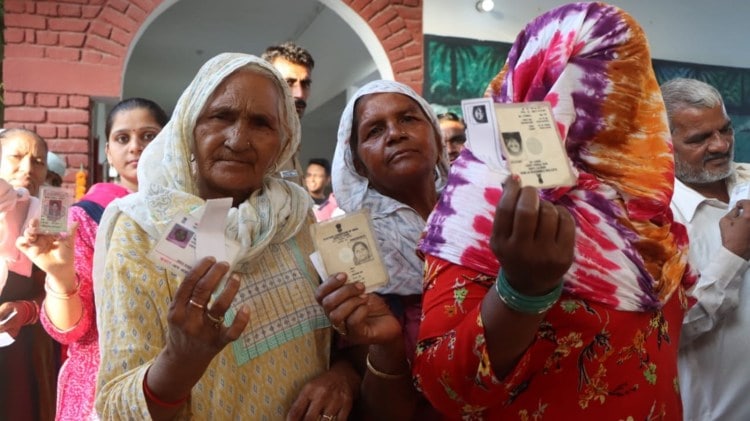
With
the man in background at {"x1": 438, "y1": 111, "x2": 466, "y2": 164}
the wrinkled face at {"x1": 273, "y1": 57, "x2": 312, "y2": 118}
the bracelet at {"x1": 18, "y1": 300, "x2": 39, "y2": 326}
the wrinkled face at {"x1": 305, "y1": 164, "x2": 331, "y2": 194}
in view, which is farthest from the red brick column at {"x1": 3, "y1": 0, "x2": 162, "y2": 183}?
the wrinkled face at {"x1": 305, "y1": 164, "x2": 331, "y2": 194}

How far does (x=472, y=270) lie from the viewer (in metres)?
1.13

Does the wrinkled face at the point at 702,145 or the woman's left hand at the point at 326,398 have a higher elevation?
the wrinkled face at the point at 702,145

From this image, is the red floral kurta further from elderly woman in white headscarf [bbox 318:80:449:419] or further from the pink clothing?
Result: the pink clothing

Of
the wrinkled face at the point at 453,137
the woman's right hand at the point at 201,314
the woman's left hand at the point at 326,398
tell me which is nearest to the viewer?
the woman's right hand at the point at 201,314

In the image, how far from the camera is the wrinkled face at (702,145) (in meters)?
2.38

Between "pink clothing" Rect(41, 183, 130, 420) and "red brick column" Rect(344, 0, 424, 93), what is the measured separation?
3513 mm

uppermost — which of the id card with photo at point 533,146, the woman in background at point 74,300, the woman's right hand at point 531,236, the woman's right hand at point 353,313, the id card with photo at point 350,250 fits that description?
the id card with photo at point 533,146

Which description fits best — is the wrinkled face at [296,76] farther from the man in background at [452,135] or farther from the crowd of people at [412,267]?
the crowd of people at [412,267]

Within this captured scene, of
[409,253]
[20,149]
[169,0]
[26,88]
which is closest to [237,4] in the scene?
[169,0]

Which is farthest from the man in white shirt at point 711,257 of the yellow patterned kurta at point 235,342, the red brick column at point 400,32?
the red brick column at point 400,32

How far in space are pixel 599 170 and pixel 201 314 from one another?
81cm

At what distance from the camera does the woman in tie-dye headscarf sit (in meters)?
1.06

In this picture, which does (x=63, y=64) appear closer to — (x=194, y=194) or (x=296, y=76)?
(x=296, y=76)

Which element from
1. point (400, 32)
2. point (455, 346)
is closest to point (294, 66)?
point (400, 32)
